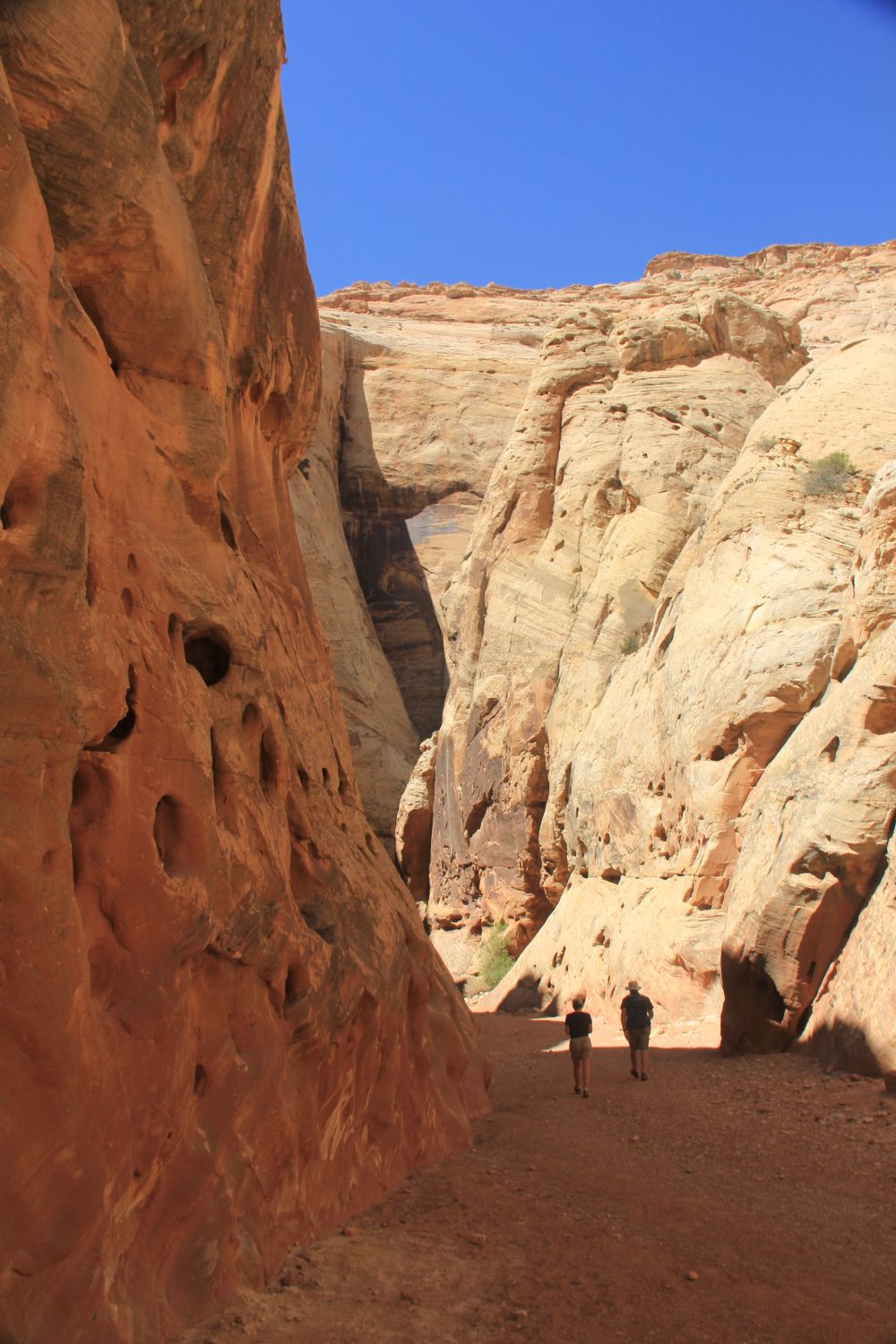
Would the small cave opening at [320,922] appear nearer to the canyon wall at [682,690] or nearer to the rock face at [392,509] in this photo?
the canyon wall at [682,690]

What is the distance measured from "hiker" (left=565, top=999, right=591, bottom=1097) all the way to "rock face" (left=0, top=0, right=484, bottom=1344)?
208 cm

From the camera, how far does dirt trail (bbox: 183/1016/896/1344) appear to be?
4.75 meters

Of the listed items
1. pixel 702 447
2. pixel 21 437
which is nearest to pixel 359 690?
pixel 702 447

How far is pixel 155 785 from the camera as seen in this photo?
16.8 ft

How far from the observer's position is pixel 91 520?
5199 mm

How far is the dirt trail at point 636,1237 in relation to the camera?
4.75 metres

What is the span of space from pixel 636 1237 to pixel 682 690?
10.3 m

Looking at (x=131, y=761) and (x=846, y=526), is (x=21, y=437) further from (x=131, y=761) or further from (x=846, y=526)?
(x=846, y=526)

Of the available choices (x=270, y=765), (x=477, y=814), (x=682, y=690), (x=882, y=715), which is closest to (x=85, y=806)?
(x=270, y=765)

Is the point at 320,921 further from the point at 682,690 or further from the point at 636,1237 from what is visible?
the point at 682,690

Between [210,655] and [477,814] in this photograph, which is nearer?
[210,655]

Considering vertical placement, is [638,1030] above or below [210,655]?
below

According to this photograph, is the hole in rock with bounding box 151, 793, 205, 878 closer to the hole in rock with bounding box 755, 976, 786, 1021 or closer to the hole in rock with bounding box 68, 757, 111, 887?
the hole in rock with bounding box 68, 757, 111, 887

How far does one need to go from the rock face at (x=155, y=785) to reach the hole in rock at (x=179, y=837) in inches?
0.9
